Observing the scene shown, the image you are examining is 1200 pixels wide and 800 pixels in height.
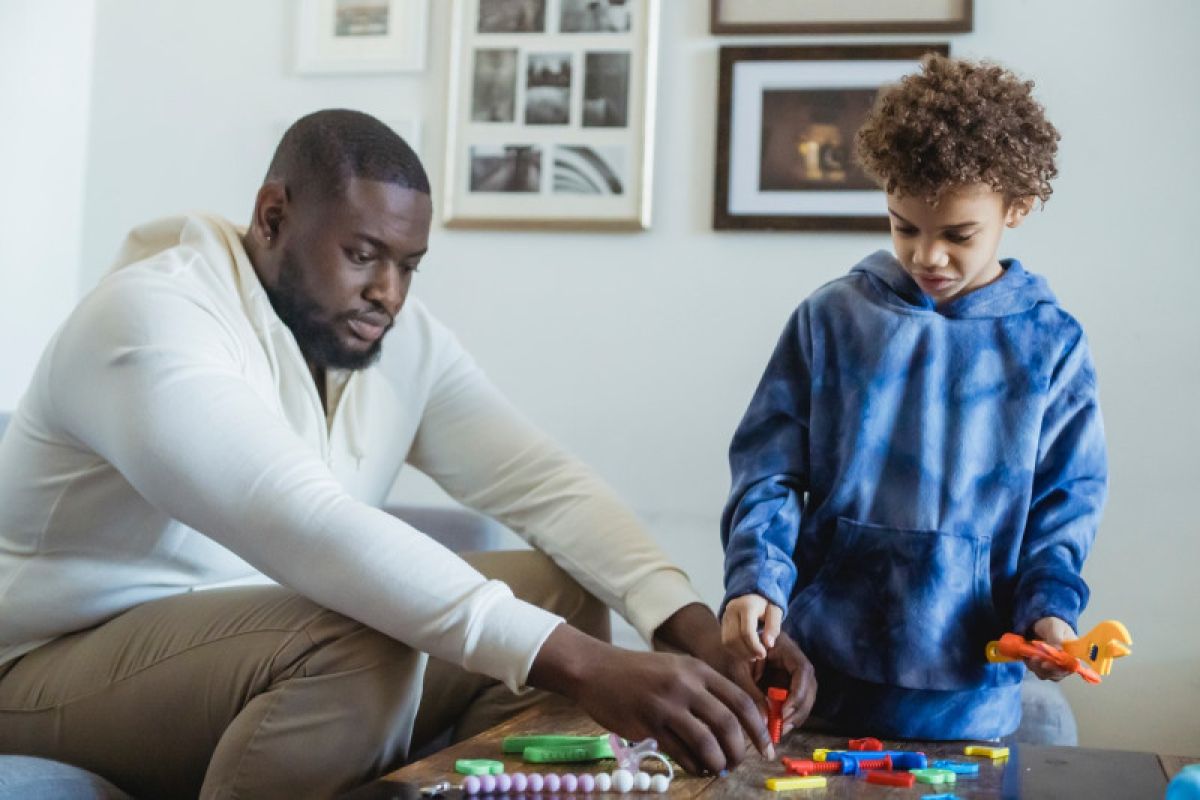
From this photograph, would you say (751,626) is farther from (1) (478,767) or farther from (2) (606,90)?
(2) (606,90)

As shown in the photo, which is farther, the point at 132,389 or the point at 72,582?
the point at 72,582

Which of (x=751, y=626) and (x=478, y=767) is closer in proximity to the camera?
(x=478, y=767)

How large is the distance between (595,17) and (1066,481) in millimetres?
1483

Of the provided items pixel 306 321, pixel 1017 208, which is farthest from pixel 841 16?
pixel 306 321

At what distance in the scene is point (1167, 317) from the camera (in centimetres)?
245

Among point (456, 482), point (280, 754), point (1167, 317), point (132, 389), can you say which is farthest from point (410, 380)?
point (1167, 317)

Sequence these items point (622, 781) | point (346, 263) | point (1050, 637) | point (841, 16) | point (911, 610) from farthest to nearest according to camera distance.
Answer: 1. point (841, 16)
2. point (346, 263)
3. point (911, 610)
4. point (1050, 637)
5. point (622, 781)

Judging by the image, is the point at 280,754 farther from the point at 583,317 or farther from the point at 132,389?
the point at 583,317

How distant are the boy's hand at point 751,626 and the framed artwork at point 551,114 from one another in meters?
1.26

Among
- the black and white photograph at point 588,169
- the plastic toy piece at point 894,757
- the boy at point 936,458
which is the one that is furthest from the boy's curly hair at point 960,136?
the black and white photograph at point 588,169

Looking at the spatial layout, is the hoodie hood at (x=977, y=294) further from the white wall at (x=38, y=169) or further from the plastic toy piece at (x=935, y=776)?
the white wall at (x=38, y=169)

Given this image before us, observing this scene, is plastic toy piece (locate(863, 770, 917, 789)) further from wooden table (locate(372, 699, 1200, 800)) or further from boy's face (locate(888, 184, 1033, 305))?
boy's face (locate(888, 184, 1033, 305))

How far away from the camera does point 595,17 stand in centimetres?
266

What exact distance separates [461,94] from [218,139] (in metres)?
0.55
